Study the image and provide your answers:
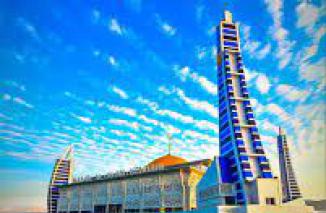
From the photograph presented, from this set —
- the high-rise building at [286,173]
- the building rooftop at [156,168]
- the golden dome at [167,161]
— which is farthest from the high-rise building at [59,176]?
the high-rise building at [286,173]

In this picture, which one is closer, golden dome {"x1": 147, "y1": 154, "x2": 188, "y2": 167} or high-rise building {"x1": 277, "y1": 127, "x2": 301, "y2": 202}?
golden dome {"x1": 147, "y1": 154, "x2": 188, "y2": 167}

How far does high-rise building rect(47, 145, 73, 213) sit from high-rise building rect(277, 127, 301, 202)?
274ft

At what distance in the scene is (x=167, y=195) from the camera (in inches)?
2795

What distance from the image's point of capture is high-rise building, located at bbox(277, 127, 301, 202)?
12850 cm

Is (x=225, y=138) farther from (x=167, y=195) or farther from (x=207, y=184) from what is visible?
(x=167, y=195)

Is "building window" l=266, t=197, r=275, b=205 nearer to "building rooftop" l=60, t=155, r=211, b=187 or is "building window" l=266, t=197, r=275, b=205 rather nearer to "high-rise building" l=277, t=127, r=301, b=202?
"building rooftop" l=60, t=155, r=211, b=187

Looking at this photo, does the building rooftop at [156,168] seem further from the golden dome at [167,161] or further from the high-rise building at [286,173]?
the high-rise building at [286,173]

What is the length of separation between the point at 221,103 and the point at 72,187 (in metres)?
55.2

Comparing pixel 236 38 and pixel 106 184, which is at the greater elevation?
pixel 236 38

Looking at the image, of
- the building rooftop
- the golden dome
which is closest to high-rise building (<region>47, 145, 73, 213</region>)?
the building rooftop

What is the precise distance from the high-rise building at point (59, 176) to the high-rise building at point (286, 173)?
8366 centimetres

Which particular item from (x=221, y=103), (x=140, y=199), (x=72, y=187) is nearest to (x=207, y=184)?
(x=221, y=103)

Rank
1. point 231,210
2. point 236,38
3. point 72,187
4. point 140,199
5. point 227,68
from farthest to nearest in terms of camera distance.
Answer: point 72,187 → point 140,199 → point 236,38 → point 227,68 → point 231,210

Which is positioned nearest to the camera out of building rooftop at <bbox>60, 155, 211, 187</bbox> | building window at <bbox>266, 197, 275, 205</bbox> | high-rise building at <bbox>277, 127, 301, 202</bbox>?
building window at <bbox>266, 197, 275, 205</bbox>
